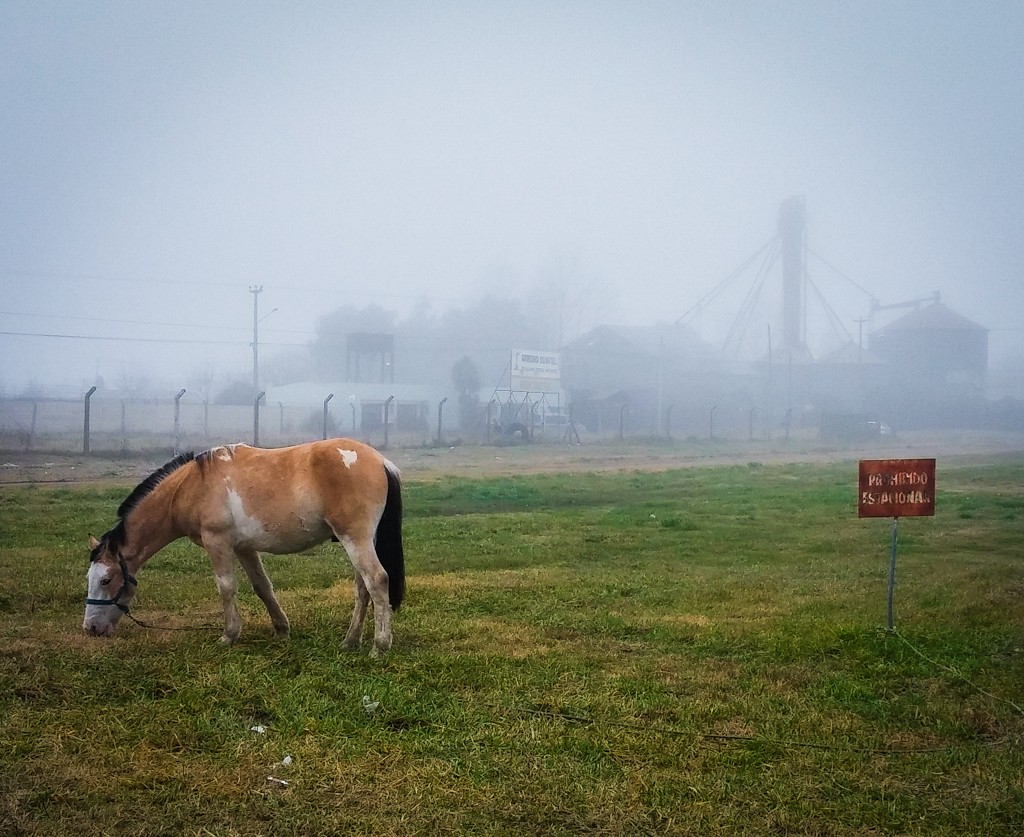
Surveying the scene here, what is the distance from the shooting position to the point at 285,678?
5.59 m

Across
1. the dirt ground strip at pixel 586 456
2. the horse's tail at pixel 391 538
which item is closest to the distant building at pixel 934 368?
the dirt ground strip at pixel 586 456

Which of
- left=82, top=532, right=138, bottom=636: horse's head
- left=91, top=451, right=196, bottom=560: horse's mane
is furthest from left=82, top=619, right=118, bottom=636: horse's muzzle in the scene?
left=91, top=451, right=196, bottom=560: horse's mane

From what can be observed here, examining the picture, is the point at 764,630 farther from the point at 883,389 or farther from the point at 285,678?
the point at 883,389

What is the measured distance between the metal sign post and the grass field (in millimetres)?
1021

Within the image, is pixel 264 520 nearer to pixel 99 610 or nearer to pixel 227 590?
pixel 227 590

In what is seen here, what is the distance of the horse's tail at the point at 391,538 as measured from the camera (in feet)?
22.0

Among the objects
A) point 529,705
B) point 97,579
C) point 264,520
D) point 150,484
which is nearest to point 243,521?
point 264,520

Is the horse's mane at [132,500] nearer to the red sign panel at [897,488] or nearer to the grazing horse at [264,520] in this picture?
the grazing horse at [264,520]

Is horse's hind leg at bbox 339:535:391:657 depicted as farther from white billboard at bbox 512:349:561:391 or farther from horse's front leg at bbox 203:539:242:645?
white billboard at bbox 512:349:561:391

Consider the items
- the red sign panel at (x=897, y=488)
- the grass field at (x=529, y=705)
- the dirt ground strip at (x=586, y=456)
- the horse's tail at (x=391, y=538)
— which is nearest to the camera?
the grass field at (x=529, y=705)

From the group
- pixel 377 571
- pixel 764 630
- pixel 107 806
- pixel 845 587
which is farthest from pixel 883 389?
pixel 107 806

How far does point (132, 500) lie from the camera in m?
6.87

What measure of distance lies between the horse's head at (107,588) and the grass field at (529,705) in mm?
191

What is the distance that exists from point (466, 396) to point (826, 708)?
2807 centimetres
